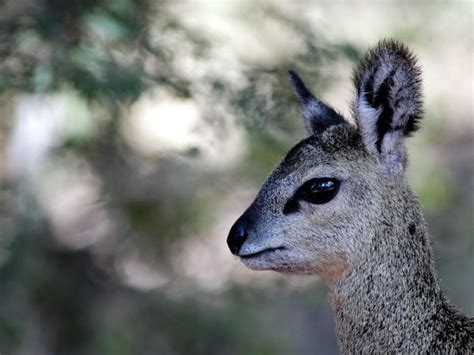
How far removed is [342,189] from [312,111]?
60cm

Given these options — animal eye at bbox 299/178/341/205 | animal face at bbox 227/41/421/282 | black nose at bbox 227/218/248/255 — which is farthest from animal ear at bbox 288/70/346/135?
black nose at bbox 227/218/248/255

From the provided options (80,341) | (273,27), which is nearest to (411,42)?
(273,27)

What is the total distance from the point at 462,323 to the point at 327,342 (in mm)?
4837

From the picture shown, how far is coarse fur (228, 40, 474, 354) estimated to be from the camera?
148 inches

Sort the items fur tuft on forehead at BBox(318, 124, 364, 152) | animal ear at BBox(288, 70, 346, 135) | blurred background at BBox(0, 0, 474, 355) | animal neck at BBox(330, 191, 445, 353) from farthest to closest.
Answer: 1. blurred background at BBox(0, 0, 474, 355)
2. animal ear at BBox(288, 70, 346, 135)
3. fur tuft on forehead at BBox(318, 124, 364, 152)
4. animal neck at BBox(330, 191, 445, 353)

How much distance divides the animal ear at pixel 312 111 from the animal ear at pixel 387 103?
371 mm

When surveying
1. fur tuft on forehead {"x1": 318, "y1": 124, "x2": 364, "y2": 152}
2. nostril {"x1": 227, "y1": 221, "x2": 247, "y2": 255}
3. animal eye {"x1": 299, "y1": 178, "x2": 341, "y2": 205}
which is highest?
fur tuft on forehead {"x1": 318, "y1": 124, "x2": 364, "y2": 152}

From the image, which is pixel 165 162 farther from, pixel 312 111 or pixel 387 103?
pixel 387 103

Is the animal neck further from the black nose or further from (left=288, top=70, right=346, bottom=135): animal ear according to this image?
(left=288, top=70, right=346, bottom=135): animal ear

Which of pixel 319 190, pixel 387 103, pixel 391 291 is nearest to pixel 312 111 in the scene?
pixel 387 103

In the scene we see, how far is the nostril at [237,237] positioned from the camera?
380 centimetres

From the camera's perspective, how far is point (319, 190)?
378 cm

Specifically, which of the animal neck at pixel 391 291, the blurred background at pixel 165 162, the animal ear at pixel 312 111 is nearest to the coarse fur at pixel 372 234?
the animal neck at pixel 391 291

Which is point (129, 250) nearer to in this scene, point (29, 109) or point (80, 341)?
point (80, 341)
